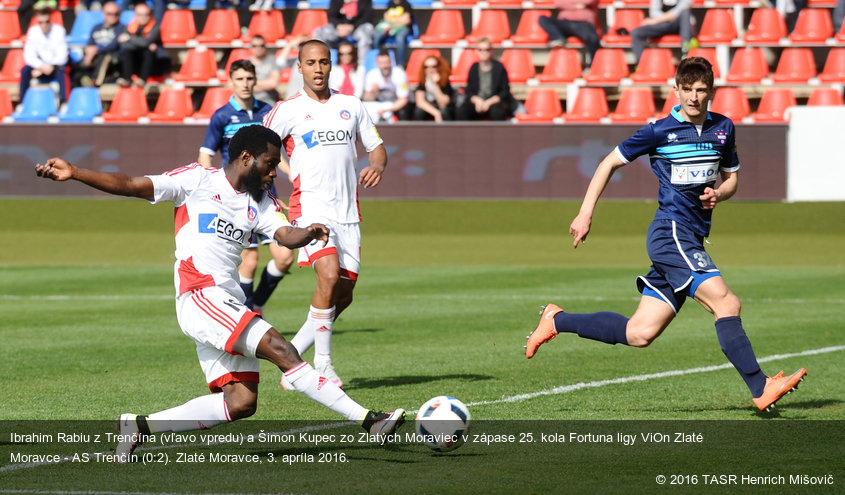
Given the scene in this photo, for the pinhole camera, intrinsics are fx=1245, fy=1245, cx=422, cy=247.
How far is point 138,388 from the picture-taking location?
27.9ft

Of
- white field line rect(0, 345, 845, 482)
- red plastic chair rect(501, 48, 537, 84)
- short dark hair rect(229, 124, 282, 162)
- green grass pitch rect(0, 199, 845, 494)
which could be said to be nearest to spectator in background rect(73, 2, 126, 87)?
green grass pitch rect(0, 199, 845, 494)

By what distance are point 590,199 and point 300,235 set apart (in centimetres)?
193

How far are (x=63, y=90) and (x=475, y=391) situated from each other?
55.2 ft

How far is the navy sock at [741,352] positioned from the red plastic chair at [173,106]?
53.6 feet

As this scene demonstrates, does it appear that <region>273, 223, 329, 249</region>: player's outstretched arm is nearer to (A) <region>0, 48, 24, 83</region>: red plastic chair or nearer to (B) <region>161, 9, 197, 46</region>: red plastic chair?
(B) <region>161, 9, 197, 46</region>: red plastic chair

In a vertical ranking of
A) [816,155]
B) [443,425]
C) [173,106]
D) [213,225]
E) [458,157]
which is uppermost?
[213,225]

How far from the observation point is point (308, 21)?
78.5 feet

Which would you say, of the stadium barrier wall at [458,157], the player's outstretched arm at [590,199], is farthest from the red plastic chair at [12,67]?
the player's outstretched arm at [590,199]

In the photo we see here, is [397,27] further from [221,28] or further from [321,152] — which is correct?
[321,152]

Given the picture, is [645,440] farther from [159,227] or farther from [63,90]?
[63,90]

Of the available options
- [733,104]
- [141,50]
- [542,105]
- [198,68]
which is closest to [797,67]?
[733,104]

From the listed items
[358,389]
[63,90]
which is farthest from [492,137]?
[358,389]

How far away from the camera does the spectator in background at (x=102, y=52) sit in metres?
22.9

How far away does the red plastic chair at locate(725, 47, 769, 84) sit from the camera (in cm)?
2184
